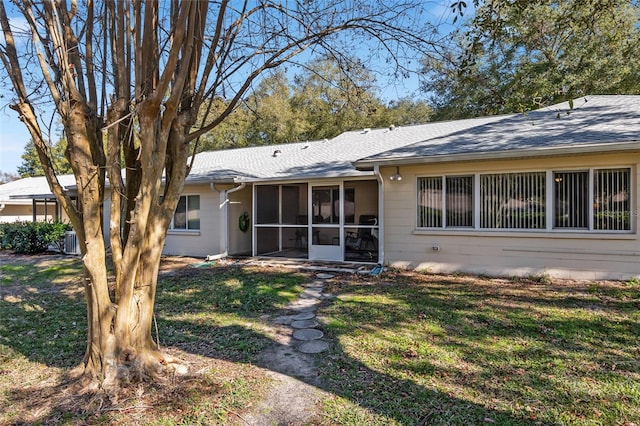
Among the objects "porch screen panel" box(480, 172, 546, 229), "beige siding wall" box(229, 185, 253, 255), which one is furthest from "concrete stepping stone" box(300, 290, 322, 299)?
"beige siding wall" box(229, 185, 253, 255)

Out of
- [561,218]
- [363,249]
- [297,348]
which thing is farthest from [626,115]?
[297,348]

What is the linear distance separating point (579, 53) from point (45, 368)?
2060 cm

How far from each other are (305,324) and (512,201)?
5.65m

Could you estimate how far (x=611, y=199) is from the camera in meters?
7.68

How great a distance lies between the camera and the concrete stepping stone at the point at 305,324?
215 inches

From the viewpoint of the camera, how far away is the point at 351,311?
6078 millimetres

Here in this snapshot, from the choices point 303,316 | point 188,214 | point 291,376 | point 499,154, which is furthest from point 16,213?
point 499,154

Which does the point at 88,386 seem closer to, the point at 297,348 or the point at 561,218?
the point at 297,348

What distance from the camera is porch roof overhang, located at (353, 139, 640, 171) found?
7051 mm

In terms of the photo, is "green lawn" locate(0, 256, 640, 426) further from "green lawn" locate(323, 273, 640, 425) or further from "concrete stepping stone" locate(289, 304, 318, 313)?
"concrete stepping stone" locate(289, 304, 318, 313)

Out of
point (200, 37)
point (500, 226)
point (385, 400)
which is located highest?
point (200, 37)

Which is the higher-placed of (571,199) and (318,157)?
(318,157)

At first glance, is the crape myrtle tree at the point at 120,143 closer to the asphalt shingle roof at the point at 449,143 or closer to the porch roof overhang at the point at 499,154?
the asphalt shingle roof at the point at 449,143

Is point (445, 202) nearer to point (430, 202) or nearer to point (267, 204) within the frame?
point (430, 202)
